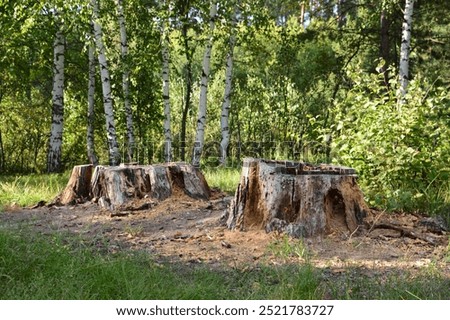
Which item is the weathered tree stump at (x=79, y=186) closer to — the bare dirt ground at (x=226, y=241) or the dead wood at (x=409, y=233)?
the bare dirt ground at (x=226, y=241)

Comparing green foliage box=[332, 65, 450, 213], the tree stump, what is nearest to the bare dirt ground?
the tree stump

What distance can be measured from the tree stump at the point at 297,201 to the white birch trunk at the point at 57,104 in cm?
925

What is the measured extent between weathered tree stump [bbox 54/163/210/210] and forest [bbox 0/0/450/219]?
165 centimetres

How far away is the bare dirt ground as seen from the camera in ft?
15.5

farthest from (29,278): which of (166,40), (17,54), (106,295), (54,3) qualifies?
(17,54)

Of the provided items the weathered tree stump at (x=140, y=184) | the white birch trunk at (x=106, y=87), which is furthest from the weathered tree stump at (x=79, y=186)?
the white birch trunk at (x=106, y=87)

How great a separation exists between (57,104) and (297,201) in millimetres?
9855

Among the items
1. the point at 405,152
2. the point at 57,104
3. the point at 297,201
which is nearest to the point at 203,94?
the point at 57,104

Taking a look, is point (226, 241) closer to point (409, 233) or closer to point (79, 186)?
point (409, 233)

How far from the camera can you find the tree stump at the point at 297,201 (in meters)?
5.34

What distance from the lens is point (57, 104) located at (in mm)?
13750

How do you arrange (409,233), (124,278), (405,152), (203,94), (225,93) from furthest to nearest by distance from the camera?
(225,93), (203,94), (405,152), (409,233), (124,278)

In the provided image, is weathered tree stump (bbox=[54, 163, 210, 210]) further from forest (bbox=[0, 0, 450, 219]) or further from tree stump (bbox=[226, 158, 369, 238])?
tree stump (bbox=[226, 158, 369, 238])
